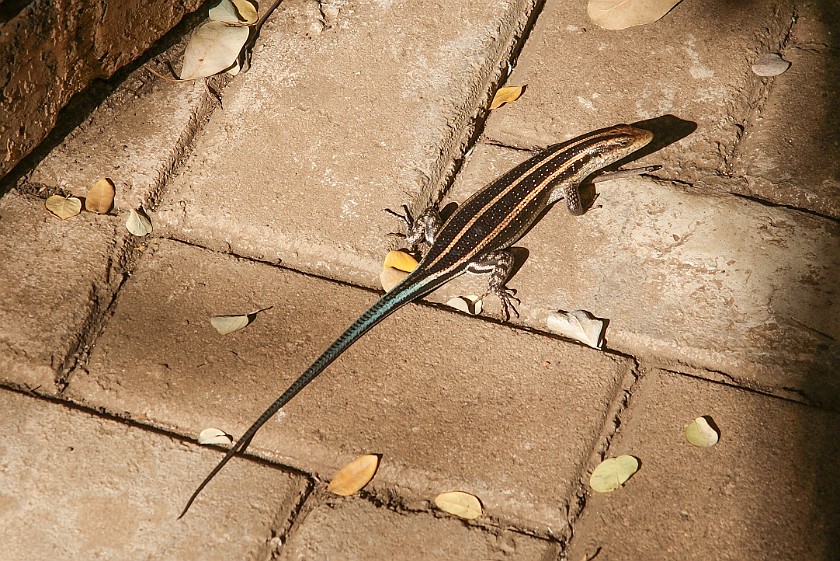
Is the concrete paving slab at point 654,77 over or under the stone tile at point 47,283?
over

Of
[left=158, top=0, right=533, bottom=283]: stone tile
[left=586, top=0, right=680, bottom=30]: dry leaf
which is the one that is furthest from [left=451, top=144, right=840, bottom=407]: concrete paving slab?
[left=586, top=0, right=680, bottom=30]: dry leaf

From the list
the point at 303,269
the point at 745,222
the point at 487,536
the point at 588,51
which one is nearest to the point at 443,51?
the point at 588,51

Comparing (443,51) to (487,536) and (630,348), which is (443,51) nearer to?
(630,348)

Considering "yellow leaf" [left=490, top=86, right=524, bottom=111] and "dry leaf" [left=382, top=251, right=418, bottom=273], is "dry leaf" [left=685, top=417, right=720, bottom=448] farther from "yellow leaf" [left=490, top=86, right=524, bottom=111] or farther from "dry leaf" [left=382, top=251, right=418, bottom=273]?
"yellow leaf" [left=490, top=86, right=524, bottom=111]

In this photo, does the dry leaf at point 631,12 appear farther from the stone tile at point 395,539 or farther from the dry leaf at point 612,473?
the stone tile at point 395,539

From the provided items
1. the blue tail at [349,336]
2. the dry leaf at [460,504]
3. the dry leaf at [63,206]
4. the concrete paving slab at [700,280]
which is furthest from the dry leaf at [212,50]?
the dry leaf at [460,504]

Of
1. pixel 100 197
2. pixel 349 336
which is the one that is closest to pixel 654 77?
pixel 349 336
